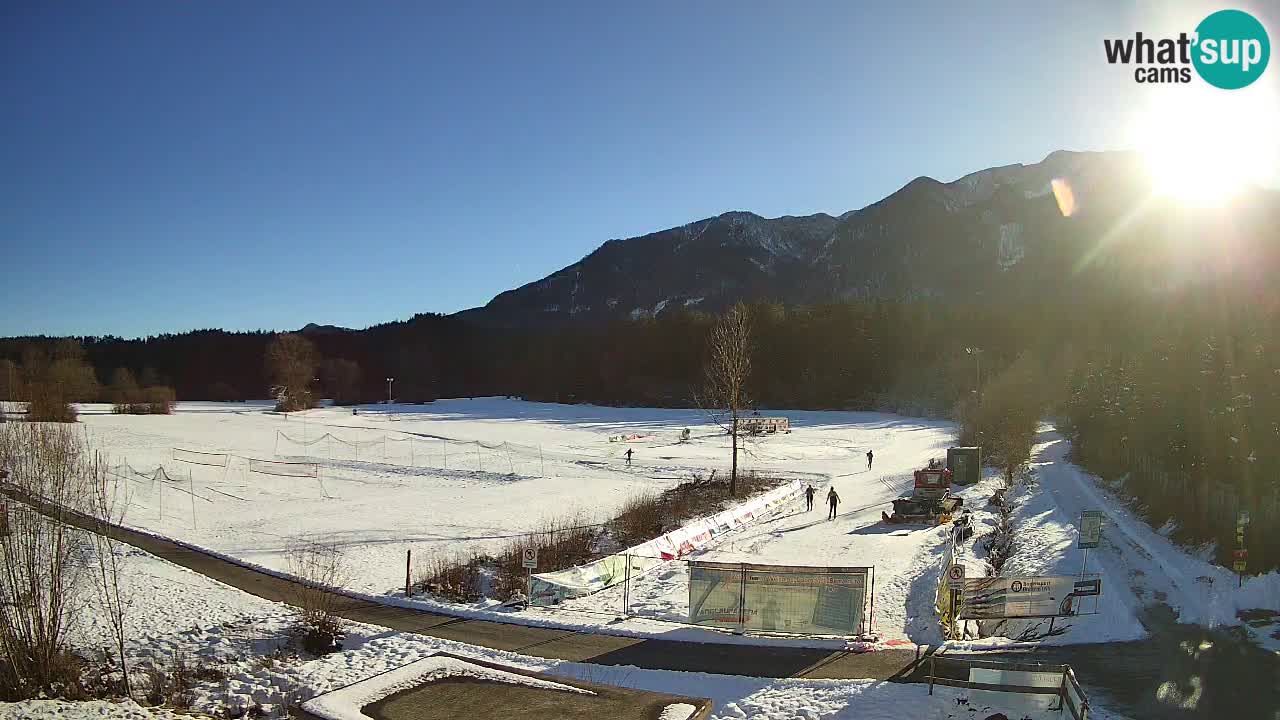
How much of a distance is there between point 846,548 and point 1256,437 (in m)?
13.0

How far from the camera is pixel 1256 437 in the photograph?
23031 millimetres

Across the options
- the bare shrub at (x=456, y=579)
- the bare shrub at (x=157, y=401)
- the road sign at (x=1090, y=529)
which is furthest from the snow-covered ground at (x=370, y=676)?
the bare shrub at (x=157, y=401)

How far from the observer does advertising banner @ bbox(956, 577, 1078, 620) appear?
17469mm

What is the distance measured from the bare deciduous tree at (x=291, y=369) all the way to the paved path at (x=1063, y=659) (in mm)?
99594

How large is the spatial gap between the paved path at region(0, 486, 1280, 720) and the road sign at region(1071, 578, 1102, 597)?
1.32 meters

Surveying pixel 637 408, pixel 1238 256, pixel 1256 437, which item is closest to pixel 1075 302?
pixel 1238 256

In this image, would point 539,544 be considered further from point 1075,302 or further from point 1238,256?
point 1075,302

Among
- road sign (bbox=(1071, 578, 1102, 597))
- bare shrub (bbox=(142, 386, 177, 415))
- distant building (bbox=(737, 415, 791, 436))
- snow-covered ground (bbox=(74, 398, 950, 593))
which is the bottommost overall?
snow-covered ground (bbox=(74, 398, 950, 593))

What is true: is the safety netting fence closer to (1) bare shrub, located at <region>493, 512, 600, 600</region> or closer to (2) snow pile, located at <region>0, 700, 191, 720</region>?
(1) bare shrub, located at <region>493, 512, 600, 600</region>

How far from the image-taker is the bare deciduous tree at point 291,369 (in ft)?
353

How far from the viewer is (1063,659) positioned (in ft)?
48.1

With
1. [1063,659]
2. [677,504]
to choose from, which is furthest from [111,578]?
[1063,659]

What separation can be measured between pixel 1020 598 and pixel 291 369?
115080 mm

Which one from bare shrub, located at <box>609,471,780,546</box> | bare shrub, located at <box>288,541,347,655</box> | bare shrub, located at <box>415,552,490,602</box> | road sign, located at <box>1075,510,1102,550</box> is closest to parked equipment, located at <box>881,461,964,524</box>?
bare shrub, located at <box>609,471,780,546</box>
